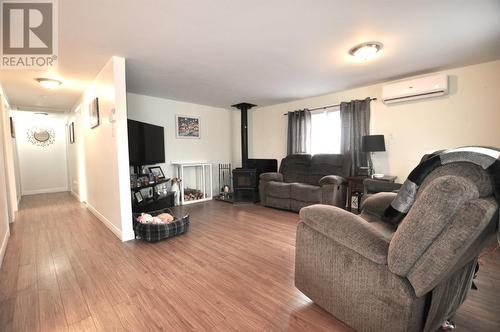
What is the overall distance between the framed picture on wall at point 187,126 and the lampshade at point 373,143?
11.7ft

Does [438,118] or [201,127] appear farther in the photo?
[201,127]

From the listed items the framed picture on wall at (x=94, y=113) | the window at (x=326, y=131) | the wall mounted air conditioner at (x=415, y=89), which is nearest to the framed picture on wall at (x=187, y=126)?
the framed picture on wall at (x=94, y=113)

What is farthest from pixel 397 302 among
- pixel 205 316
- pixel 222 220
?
pixel 222 220

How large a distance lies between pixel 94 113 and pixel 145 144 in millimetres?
826

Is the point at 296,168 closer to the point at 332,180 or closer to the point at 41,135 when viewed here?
the point at 332,180

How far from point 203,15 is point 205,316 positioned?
2250 millimetres

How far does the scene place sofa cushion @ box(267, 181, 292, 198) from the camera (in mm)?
4078

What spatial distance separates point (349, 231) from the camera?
1262 mm

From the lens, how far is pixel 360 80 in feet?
12.0

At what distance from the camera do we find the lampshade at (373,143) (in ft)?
11.6

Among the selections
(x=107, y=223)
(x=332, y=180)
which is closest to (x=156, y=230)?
(x=107, y=223)

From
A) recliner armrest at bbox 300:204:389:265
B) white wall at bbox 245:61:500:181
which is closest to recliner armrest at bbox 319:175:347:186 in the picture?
white wall at bbox 245:61:500:181

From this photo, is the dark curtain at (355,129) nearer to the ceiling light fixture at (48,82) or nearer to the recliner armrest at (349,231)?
the recliner armrest at (349,231)

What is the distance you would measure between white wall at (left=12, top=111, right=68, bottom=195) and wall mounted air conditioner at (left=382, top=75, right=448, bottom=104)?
8001 millimetres
